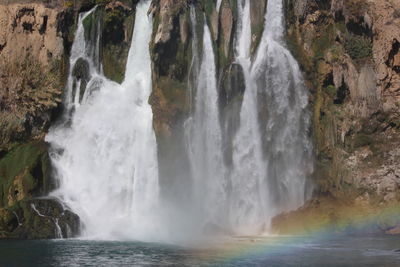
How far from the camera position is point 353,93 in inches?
1933

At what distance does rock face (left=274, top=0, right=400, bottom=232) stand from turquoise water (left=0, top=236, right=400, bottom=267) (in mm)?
7478

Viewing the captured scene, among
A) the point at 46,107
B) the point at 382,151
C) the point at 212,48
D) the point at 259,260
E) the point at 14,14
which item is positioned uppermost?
the point at 14,14

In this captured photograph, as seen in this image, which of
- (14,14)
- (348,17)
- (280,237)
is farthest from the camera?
(14,14)

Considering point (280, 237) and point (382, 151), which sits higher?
point (382, 151)

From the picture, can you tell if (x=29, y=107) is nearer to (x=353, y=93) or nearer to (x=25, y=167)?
(x=25, y=167)

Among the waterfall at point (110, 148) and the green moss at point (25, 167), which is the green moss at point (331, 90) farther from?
the green moss at point (25, 167)

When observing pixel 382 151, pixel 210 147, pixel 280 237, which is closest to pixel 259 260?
pixel 280 237

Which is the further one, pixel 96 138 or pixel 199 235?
pixel 96 138

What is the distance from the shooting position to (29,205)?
4178 cm

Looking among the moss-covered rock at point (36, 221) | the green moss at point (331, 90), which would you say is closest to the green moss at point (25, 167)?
the moss-covered rock at point (36, 221)

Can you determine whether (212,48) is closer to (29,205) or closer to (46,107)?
(46,107)

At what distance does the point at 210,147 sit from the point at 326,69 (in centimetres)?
1154

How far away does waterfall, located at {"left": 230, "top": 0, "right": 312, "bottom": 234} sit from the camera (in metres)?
45.6

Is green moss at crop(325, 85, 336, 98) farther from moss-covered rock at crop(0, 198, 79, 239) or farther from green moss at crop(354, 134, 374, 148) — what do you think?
moss-covered rock at crop(0, 198, 79, 239)
